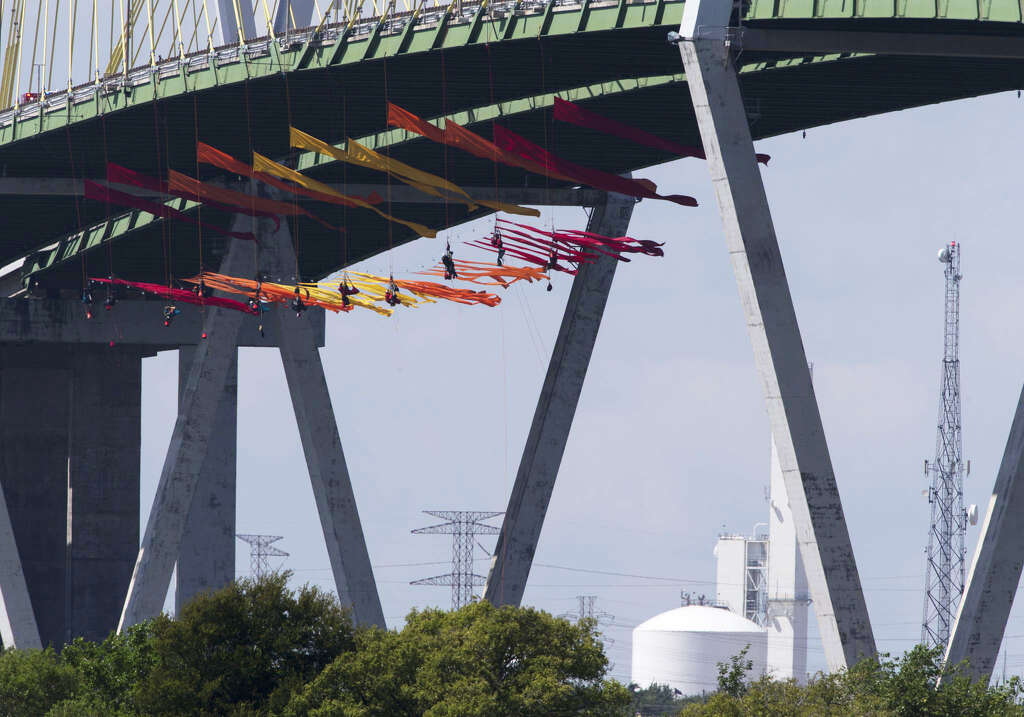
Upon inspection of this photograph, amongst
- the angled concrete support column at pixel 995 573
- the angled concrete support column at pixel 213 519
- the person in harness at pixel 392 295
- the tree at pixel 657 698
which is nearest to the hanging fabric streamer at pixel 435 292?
the person in harness at pixel 392 295

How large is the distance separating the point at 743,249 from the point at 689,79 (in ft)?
12.0

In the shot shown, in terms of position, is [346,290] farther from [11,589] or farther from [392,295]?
[11,589]

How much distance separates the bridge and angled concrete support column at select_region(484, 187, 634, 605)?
0.24ft

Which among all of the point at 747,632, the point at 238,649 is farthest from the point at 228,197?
the point at 747,632

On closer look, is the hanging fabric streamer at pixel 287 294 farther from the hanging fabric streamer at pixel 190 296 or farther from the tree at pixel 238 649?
the tree at pixel 238 649

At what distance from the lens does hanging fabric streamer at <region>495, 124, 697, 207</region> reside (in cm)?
4925

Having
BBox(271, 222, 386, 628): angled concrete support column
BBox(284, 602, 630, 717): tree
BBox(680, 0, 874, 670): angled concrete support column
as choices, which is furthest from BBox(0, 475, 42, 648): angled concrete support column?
BBox(680, 0, 874, 670): angled concrete support column

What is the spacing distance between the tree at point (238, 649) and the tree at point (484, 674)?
161cm

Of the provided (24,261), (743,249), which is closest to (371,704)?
(743,249)

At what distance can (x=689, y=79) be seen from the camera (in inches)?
1582

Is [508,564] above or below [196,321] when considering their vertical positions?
below

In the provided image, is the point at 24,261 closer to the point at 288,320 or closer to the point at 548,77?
the point at 288,320

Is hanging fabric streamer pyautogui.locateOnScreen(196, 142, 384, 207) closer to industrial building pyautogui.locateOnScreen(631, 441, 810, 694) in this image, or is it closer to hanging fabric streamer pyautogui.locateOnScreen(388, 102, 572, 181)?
hanging fabric streamer pyautogui.locateOnScreen(388, 102, 572, 181)

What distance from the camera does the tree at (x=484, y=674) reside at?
3831 cm
